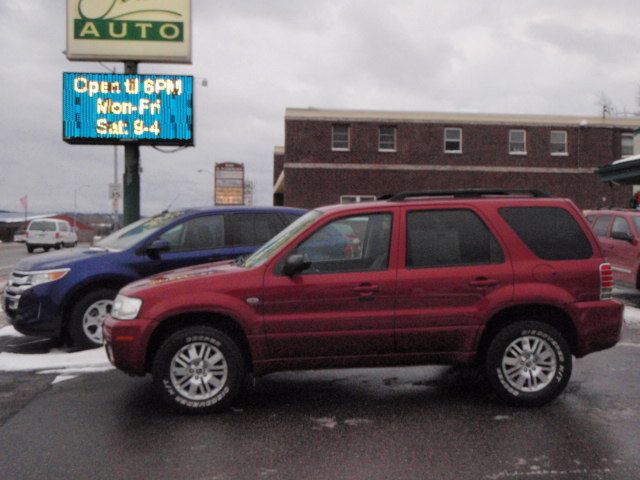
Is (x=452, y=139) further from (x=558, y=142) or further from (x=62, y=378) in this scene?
(x=62, y=378)

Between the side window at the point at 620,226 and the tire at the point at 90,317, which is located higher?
the side window at the point at 620,226

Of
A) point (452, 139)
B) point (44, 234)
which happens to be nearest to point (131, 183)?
point (44, 234)

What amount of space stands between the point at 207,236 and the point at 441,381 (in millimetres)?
3621

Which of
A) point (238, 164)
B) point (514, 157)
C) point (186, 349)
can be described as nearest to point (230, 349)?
point (186, 349)

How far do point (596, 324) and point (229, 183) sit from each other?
164ft

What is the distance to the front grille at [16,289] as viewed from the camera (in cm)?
849

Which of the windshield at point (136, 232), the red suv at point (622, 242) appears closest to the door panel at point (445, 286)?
the windshield at point (136, 232)

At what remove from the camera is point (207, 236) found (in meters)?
8.98

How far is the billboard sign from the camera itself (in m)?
54.4

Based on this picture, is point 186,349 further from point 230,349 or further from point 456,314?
point 456,314

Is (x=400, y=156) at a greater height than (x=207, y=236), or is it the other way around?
(x=400, y=156)

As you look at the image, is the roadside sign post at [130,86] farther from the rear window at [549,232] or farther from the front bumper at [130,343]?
the rear window at [549,232]

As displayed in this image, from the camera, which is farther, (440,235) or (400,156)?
(400,156)

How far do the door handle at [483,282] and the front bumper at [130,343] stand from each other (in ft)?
8.82
